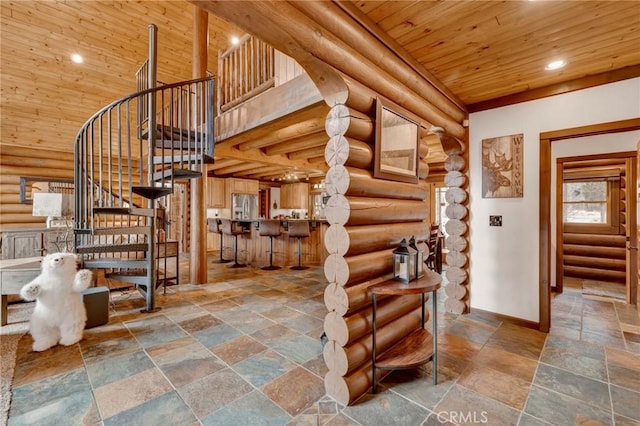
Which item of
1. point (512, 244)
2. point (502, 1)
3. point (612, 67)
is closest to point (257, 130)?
point (502, 1)

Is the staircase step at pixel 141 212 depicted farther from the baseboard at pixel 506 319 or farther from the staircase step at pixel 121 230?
the baseboard at pixel 506 319

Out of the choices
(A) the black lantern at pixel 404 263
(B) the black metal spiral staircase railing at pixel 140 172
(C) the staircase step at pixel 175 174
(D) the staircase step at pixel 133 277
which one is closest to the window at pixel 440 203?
(A) the black lantern at pixel 404 263

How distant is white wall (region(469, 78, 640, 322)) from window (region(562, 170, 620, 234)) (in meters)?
3.29

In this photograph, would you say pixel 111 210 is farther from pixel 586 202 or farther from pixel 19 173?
pixel 586 202

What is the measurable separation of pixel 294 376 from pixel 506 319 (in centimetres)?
274

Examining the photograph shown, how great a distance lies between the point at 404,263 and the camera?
6.91 ft

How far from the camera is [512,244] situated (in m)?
3.31

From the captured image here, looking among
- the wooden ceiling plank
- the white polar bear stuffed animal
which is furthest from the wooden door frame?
the white polar bear stuffed animal

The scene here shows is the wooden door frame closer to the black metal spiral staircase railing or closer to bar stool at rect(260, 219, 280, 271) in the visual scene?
the black metal spiral staircase railing

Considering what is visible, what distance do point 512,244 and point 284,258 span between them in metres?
4.56

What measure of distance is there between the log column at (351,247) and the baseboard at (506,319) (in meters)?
2.00

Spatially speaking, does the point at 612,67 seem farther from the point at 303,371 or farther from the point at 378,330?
the point at 303,371

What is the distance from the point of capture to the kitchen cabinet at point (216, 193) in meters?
8.82

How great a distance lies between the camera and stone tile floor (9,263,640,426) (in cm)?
176
